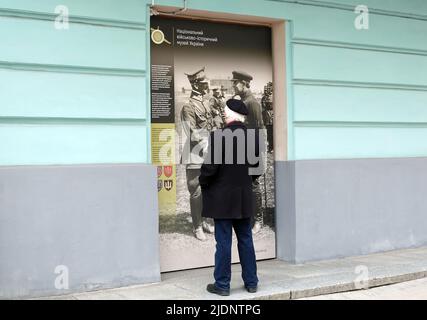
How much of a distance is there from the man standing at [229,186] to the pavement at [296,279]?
38 centimetres

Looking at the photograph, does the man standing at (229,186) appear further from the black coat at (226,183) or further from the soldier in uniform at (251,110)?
the soldier in uniform at (251,110)

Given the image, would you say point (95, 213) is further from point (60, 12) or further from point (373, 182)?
point (373, 182)

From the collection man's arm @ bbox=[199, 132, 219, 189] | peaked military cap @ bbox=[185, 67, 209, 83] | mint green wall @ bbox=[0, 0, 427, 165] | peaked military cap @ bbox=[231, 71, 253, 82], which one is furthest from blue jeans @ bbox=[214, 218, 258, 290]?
peaked military cap @ bbox=[231, 71, 253, 82]

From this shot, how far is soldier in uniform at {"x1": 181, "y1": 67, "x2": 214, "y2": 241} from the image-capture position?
7195 mm

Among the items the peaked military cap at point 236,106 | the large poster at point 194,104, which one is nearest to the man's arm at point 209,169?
the peaked military cap at point 236,106

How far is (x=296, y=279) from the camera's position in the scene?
663cm

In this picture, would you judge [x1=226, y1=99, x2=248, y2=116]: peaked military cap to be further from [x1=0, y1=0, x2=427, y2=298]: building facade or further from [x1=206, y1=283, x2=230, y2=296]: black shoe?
[x1=206, y1=283, x2=230, y2=296]: black shoe

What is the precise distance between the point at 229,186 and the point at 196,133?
1613mm
